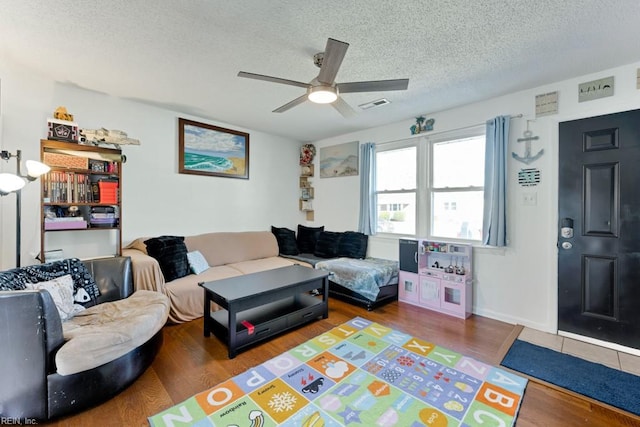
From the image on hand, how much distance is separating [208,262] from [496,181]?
3.67 metres

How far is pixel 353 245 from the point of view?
4207mm

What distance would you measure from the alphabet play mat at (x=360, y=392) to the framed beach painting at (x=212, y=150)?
281 centimetres

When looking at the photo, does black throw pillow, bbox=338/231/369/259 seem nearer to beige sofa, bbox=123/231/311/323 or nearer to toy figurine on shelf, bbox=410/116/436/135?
beige sofa, bbox=123/231/311/323

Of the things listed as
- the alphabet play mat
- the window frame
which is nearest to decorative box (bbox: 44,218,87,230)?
the alphabet play mat

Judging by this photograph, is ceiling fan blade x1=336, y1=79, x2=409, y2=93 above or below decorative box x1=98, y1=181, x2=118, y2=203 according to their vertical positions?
above

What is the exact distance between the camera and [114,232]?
3.15 m

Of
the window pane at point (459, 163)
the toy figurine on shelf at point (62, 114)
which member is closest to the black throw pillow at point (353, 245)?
the window pane at point (459, 163)

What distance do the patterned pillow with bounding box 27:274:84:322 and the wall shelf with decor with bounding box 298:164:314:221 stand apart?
3556mm

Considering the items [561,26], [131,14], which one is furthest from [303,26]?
[561,26]

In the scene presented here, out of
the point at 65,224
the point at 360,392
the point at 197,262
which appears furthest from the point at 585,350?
the point at 65,224

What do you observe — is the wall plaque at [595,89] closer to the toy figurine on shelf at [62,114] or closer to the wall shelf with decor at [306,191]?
the wall shelf with decor at [306,191]

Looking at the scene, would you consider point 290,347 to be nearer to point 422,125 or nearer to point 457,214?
point 457,214

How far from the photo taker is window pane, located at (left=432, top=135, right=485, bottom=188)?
3.29 meters

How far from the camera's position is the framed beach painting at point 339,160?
4.55 metres
